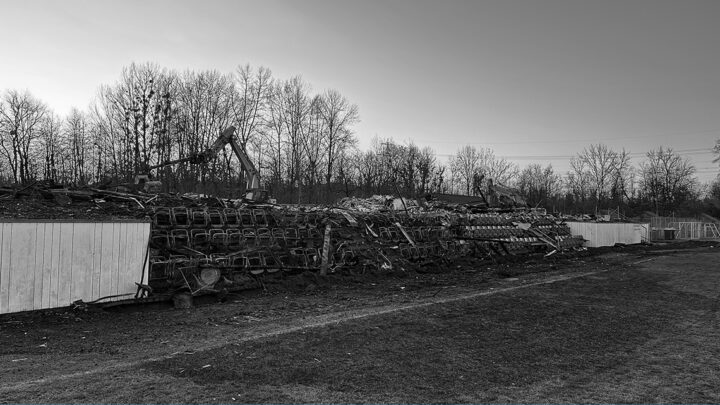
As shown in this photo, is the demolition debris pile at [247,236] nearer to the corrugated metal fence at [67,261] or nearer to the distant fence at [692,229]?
the corrugated metal fence at [67,261]

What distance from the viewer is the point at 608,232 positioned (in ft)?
110

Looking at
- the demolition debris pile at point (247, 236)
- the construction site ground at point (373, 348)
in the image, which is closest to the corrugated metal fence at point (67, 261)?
the construction site ground at point (373, 348)

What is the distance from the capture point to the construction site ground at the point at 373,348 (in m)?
5.23

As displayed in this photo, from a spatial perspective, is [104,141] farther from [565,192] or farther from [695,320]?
[565,192]

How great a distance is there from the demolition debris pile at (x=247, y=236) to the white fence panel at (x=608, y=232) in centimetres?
1273

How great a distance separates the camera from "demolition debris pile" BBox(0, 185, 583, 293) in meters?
11.7

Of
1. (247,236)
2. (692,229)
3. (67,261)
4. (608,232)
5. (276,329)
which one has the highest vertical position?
(247,236)

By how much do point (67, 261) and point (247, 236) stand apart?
520 cm

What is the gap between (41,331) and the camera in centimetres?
813

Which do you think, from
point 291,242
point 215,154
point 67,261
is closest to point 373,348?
point 67,261

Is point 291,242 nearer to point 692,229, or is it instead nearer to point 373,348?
point 373,348

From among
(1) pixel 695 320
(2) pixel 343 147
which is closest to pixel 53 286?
(1) pixel 695 320

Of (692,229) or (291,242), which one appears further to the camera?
(692,229)

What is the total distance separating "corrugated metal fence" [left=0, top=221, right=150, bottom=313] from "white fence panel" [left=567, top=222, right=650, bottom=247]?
90.3ft
